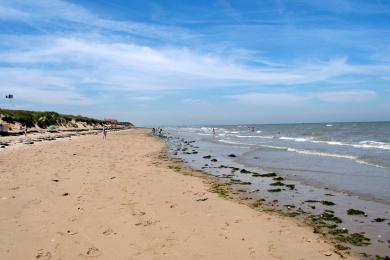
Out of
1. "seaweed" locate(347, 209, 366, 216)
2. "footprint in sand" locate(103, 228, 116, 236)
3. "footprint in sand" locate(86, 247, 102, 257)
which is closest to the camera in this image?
"footprint in sand" locate(86, 247, 102, 257)

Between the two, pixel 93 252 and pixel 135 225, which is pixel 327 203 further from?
pixel 93 252

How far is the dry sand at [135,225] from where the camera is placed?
685cm

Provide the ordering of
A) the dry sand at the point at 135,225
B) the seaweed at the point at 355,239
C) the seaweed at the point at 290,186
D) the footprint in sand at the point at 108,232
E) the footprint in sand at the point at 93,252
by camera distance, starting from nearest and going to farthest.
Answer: the footprint in sand at the point at 93,252
the dry sand at the point at 135,225
the footprint in sand at the point at 108,232
the seaweed at the point at 355,239
the seaweed at the point at 290,186

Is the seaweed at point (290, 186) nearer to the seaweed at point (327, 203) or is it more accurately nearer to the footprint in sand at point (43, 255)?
the seaweed at point (327, 203)

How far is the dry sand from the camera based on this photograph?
6.85 m

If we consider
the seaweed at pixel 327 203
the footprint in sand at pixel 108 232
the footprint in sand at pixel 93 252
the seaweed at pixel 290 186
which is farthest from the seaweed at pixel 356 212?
the footprint in sand at pixel 93 252

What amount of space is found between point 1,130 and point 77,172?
97.8 ft

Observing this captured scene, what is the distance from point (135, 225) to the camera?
8.36m

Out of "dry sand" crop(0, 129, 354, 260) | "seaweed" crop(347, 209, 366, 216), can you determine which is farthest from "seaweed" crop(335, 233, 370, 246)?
"seaweed" crop(347, 209, 366, 216)

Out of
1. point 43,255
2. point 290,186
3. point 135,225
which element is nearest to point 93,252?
point 43,255

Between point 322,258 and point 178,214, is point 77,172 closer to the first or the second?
point 178,214

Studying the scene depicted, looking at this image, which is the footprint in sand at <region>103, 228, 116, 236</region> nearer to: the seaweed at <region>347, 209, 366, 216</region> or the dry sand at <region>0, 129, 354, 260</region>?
the dry sand at <region>0, 129, 354, 260</region>

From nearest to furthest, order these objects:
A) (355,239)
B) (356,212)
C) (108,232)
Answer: (108,232) < (355,239) < (356,212)

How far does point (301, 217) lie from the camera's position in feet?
32.7
